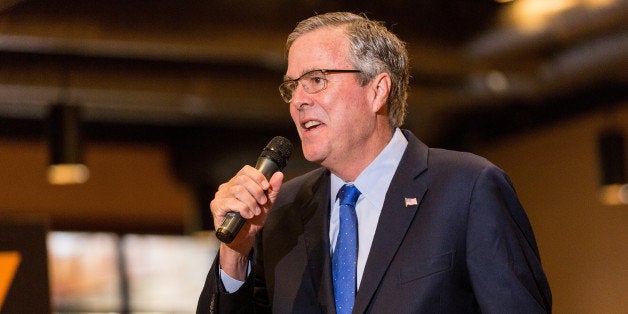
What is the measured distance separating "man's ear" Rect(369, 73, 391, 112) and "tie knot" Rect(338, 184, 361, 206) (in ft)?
0.67

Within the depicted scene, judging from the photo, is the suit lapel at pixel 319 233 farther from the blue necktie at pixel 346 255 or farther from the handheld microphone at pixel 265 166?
the handheld microphone at pixel 265 166

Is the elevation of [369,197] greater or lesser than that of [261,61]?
lesser

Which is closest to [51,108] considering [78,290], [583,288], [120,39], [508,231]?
[120,39]

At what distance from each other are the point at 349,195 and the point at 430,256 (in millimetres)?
268

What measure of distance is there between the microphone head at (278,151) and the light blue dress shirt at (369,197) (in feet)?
0.55

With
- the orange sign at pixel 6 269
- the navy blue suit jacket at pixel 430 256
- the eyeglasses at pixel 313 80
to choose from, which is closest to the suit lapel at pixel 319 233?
the navy blue suit jacket at pixel 430 256

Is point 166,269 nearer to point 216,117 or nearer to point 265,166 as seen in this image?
point 216,117

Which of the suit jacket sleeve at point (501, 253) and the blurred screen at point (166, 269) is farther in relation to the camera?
the blurred screen at point (166, 269)

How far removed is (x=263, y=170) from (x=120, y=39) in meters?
4.56

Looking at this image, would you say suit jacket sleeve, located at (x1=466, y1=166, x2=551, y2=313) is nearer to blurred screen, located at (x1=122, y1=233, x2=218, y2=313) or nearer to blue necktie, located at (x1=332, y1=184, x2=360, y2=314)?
blue necktie, located at (x1=332, y1=184, x2=360, y2=314)

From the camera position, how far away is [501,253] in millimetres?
1818

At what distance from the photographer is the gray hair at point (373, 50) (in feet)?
7.13

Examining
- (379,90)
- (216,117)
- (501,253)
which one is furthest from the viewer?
(216,117)

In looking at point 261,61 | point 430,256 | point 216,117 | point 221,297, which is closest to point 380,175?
point 430,256
